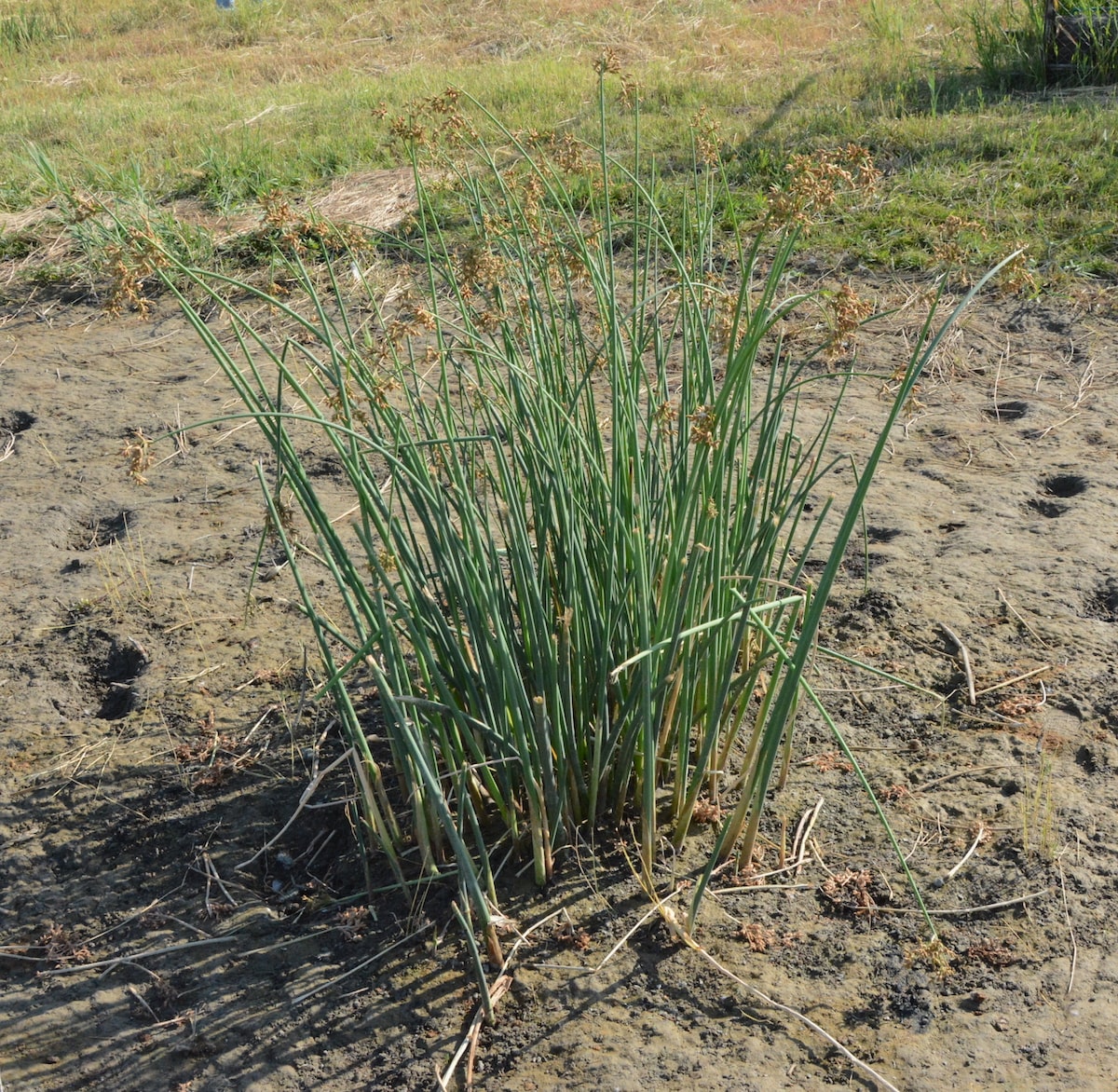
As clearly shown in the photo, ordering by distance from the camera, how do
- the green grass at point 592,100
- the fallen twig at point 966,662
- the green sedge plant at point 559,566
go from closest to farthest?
the green sedge plant at point 559,566 < the fallen twig at point 966,662 < the green grass at point 592,100

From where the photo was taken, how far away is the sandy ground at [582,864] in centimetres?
178

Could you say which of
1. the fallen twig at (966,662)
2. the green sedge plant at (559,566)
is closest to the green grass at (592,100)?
the green sedge plant at (559,566)

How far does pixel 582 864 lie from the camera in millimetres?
2051

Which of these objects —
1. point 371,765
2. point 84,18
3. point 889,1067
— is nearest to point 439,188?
point 371,765

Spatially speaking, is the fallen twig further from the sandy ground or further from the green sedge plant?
the green sedge plant

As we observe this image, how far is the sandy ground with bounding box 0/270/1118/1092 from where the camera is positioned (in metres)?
1.78

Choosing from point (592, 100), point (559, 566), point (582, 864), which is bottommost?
point (582, 864)

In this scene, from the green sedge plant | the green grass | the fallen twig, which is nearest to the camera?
the green sedge plant

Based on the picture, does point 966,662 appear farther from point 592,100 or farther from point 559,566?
point 592,100

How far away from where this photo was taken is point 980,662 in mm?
2461

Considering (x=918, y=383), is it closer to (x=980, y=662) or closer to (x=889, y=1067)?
(x=980, y=662)

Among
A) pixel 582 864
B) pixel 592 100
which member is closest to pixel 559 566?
pixel 582 864

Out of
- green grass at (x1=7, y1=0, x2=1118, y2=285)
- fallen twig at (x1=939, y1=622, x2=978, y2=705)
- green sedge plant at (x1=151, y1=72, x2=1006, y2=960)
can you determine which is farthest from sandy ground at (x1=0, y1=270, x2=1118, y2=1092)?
green grass at (x1=7, y1=0, x2=1118, y2=285)

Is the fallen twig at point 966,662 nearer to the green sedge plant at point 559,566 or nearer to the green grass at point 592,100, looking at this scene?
the green sedge plant at point 559,566
